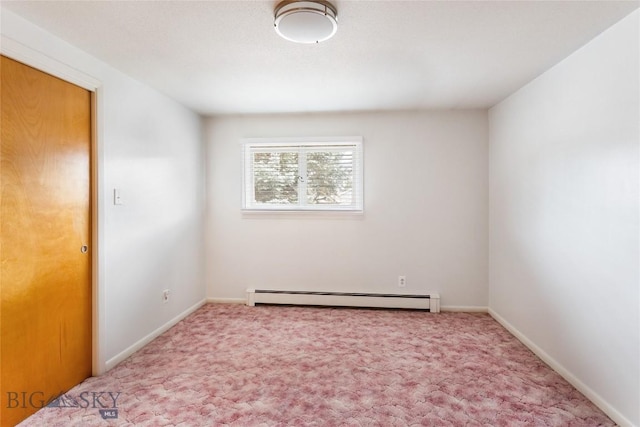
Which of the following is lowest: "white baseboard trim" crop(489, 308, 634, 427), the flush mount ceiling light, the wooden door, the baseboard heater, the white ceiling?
"white baseboard trim" crop(489, 308, 634, 427)

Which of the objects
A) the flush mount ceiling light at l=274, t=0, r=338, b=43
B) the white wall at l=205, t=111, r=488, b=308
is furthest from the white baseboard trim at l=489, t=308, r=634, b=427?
the flush mount ceiling light at l=274, t=0, r=338, b=43

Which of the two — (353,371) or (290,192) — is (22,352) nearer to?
(353,371)

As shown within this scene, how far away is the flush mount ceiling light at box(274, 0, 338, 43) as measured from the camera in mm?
1703

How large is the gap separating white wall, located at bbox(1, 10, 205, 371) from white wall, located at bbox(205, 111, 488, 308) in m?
0.44

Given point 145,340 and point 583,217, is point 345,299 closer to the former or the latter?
point 145,340

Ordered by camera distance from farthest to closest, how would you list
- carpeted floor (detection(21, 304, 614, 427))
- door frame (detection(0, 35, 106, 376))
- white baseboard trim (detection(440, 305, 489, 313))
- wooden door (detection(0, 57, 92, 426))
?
white baseboard trim (detection(440, 305, 489, 313))
door frame (detection(0, 35, 106, 376))
carpeted floor (detection(21, 304, 614, 427))
wooden door (detection(0, 57, 92, 426))

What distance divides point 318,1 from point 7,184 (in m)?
1.95

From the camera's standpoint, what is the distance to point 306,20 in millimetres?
1768

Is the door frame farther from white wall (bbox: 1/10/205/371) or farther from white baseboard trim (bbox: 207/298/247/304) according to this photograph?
white baseboard trim (bbox: 207/298/247/304)

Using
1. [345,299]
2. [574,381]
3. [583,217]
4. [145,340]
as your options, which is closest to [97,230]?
[145,340]

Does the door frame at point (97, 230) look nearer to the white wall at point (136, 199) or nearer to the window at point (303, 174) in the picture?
the white wall at point (136, 199)

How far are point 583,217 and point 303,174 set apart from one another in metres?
2.71

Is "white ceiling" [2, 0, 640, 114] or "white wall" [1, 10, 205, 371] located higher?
"white ceiling" [2, 0, 640, 114]

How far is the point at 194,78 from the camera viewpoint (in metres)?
2.78
